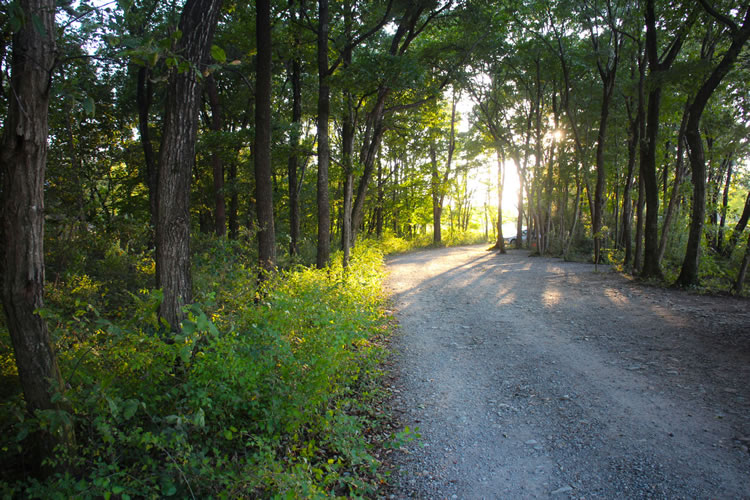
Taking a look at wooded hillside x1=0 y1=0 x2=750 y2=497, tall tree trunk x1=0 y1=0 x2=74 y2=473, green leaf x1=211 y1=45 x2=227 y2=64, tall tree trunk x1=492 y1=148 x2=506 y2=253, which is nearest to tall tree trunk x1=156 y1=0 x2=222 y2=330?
wooded hillside x1=0 y1=0 x2=750 y2=497

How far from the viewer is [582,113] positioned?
19500 millimetres

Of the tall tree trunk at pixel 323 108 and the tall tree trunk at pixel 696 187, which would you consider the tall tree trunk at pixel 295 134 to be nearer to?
the tall tree trunk at pixel 323 108

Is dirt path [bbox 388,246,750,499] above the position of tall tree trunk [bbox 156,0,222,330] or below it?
below

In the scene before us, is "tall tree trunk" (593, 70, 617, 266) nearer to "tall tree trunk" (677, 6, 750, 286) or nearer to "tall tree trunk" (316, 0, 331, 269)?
"tall tree trunk" (677, 6, 750, 286)

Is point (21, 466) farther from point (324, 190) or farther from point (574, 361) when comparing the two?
point (324, 190)

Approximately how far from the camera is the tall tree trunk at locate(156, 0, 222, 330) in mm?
4547

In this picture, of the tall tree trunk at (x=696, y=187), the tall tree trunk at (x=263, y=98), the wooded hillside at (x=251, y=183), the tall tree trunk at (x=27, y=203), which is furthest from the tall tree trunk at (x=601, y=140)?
the tall tree trunk at (x=27, y=203)

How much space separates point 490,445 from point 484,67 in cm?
1652

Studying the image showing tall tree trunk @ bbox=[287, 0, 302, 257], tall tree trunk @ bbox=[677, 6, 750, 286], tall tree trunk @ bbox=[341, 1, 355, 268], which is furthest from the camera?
tall tree trunk @ bbox=[341, 1, 355, 268]

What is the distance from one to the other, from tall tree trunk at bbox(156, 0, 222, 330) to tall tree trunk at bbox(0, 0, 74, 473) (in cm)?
181

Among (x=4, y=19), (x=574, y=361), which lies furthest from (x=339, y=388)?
(x=4, y=19)

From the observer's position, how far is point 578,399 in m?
4.44

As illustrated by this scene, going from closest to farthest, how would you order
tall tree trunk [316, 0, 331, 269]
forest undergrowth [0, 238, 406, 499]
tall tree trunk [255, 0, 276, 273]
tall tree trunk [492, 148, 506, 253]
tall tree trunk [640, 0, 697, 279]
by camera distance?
1. forest undergrowth [0, 238, 406, 499]
2. tall tree trunk [255, 0, 276, 273]
3. tall tree trunk [316, 0, 331, 269]
4. tall tree trunk [640, 0, 697, 279]
5. tall tree trunk [492, 148, 506, 253]

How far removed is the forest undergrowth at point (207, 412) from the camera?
8.54 feet
